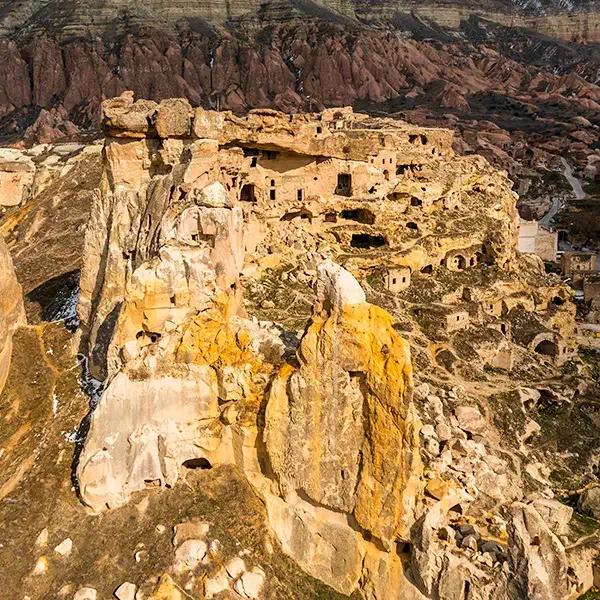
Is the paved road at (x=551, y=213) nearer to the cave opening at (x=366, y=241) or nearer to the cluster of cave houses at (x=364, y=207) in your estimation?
the cluster of cave houses at (x=364, y=207)

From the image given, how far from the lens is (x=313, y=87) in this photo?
7008 inches

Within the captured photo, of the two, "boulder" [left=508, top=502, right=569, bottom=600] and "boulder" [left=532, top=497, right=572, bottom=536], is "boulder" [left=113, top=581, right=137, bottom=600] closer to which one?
"boulder" [left=508, top=502, right=569, bottom=600]

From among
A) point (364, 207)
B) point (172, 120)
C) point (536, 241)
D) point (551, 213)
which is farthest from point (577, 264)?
point (172, 120)

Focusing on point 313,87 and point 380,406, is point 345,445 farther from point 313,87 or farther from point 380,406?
point 313,87

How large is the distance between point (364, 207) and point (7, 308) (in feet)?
75.2

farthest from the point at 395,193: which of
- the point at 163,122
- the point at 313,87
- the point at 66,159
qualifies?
the point at 313,87

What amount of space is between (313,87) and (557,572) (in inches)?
6540

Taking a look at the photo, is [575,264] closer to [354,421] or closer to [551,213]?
[551,213]

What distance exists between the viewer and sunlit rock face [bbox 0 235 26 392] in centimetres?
3212

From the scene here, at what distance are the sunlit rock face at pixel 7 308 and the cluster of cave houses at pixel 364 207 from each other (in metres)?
12.9

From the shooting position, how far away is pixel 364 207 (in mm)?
48875

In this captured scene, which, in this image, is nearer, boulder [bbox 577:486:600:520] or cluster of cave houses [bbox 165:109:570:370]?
boulder [bbox 577:486:600:520]

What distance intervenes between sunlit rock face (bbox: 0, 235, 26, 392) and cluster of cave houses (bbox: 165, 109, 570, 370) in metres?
12.9

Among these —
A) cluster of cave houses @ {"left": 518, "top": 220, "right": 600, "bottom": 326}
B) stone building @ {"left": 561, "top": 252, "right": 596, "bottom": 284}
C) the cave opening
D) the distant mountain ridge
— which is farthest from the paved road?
the distant mountain ridge
